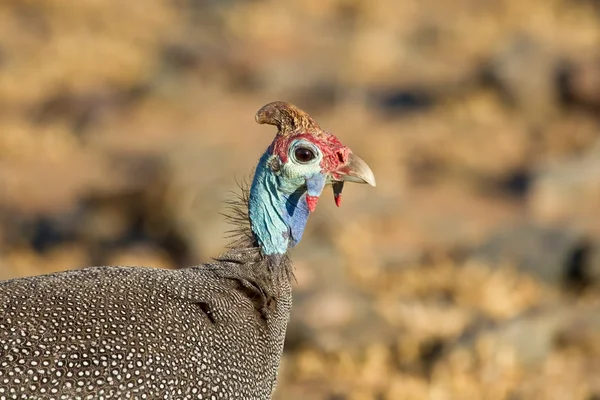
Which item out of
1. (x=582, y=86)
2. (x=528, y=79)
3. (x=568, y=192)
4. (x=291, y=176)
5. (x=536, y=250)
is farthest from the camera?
(x=528, y=79)

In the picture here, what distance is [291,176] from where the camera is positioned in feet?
13.1

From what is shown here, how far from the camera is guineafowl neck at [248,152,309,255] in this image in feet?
13.1

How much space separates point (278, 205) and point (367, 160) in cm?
774

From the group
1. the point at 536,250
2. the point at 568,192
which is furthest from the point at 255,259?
the point at 568,192

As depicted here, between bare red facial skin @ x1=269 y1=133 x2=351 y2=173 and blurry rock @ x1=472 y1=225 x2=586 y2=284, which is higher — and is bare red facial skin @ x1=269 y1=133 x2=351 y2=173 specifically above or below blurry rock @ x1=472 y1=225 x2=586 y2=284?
below

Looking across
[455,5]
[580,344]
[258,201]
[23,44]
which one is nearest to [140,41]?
[23,44]

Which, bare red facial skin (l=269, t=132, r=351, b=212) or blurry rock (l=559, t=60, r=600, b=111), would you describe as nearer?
bare red facial skin (l=269, t=132, r=351, b=212)

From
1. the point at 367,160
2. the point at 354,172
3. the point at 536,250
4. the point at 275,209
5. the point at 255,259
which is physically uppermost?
the point at 367,160

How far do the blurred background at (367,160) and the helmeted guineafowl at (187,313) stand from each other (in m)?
1.78

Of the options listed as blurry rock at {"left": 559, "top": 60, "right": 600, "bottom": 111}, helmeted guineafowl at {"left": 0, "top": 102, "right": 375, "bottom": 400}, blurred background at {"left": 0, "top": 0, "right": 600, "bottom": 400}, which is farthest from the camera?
blurry rock at {"left": 559, "top": 60, "right": 600, "bottom": 111}

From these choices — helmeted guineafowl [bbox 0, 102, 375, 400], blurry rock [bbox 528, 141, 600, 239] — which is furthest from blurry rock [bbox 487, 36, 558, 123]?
helmeted guineafowl [bbox 0, 102, 375, 400]

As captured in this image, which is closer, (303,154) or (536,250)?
(303,154)

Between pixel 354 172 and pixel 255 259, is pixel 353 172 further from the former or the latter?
pixel 255 259

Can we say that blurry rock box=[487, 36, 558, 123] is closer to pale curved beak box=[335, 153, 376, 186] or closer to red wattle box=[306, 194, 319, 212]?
pale curved beak box=[335, 153, 376, 186]
